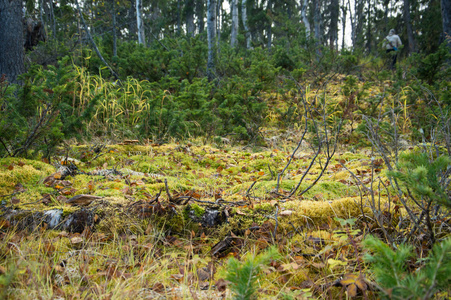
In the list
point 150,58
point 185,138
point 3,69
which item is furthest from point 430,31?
point 3,69

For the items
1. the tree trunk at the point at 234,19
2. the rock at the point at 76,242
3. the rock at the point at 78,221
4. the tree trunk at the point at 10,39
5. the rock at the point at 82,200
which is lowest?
the rock at the point at 76,242

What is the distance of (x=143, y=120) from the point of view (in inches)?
201

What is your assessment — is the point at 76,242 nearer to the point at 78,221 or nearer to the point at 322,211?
the point at 78,221

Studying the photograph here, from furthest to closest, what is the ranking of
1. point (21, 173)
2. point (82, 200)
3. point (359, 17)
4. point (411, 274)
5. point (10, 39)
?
point (359, 17) → point (10, 39) → point (21, 173) → point (82, 200) → point (411, 274)

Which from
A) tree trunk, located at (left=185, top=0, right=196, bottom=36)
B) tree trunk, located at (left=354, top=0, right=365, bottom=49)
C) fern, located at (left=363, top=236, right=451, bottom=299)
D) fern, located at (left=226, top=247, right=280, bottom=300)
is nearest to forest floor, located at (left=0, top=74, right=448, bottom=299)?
fern, located at (left=226, top=247, right=280, bottom=300)

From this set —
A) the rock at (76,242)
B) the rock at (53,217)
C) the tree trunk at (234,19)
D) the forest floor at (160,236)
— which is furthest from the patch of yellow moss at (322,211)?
the tree trunk at (234,19)

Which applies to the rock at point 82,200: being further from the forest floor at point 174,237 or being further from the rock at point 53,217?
the rock at point 53,217

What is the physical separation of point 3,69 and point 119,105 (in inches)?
112

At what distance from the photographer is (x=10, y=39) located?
19.5 feet

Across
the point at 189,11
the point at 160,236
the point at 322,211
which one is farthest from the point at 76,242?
the point at 189,11

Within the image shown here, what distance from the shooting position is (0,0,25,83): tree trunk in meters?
5.90

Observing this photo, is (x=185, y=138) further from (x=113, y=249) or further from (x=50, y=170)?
(x=113, y=249)

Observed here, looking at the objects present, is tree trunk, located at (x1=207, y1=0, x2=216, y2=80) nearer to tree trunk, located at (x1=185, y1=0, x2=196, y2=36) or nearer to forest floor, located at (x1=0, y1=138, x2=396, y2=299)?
forest floor, located at (x1=0, y1=138, x2=396, y2=299)

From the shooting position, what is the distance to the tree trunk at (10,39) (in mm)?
5902
